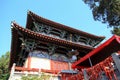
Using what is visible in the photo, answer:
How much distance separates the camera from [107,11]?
14.9 meters

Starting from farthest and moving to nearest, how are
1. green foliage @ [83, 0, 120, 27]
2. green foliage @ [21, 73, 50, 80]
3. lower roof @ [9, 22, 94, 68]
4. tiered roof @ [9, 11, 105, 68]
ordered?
1. green foliage @ [83, 0, 120, 27]
2. tiered roof @ [9, 11, 105, 68]
3. lower roof @ [9, 22, 94, 68]
4. green foliage @ [21, 73, 50, 80]

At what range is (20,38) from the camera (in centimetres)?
1118

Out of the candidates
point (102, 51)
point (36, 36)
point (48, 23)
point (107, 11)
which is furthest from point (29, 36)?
point (107, 11)

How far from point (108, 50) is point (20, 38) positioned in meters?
6.10

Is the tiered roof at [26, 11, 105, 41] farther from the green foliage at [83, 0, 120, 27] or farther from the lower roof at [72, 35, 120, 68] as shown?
the lower roof at [72, 35, 120, 68]

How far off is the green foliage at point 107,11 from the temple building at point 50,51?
7.37 feet

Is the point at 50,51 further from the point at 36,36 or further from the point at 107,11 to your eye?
the point at 107,11

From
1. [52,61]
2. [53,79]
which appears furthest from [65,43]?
[53,79]

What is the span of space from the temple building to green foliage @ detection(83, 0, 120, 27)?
2246 millimetres

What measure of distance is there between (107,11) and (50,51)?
6855mm

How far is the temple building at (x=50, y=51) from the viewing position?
8.86 meters

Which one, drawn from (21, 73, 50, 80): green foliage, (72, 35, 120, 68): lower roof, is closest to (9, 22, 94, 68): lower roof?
(72, 35, 120, 68): lower roof

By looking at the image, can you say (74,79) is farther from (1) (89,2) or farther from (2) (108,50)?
(1) (89,2)

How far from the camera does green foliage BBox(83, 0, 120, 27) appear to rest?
1378 centimetres
